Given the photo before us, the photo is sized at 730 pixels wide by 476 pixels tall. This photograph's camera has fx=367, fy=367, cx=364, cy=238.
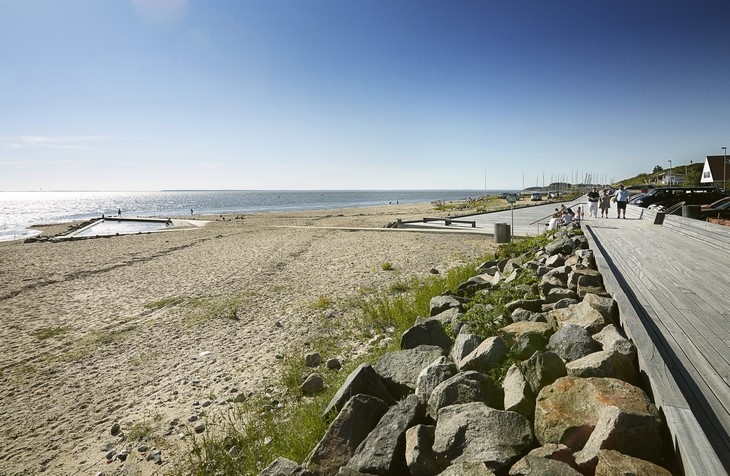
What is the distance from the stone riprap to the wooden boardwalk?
0.59 feet

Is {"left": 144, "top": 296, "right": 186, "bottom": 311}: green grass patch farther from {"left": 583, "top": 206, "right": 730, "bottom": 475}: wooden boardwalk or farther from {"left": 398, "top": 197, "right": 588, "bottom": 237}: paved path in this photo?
{"left": 398, "top": 197, "right": 588, "bottom": 237}: paved path

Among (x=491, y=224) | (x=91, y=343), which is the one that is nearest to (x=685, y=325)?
(x=91, y=343)

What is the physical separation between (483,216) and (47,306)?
27805mm

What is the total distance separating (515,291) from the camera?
7.04 metres

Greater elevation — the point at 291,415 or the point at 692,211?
the point at 692,211

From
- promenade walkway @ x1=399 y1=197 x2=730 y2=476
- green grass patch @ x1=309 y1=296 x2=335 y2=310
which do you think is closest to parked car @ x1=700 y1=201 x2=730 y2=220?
promenade walkway @ x1=399 y1=197 x2=730 y2=476

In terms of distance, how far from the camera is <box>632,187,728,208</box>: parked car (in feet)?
64.8

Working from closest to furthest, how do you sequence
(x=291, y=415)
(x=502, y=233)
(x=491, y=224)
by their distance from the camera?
(x=291, y=415) < (x=502, y=233) < (x=491, y=224)

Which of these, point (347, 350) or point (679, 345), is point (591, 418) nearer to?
point (679, 345)

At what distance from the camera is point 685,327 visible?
4488 mm

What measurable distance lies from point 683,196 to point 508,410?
2521 cm

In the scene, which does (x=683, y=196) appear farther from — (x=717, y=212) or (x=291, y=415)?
(x=291, y=415)

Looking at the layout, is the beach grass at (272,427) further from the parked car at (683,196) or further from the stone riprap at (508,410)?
the parked car at (683,196)

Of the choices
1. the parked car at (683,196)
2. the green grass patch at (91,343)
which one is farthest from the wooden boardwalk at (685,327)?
the parked car at (683,196)
